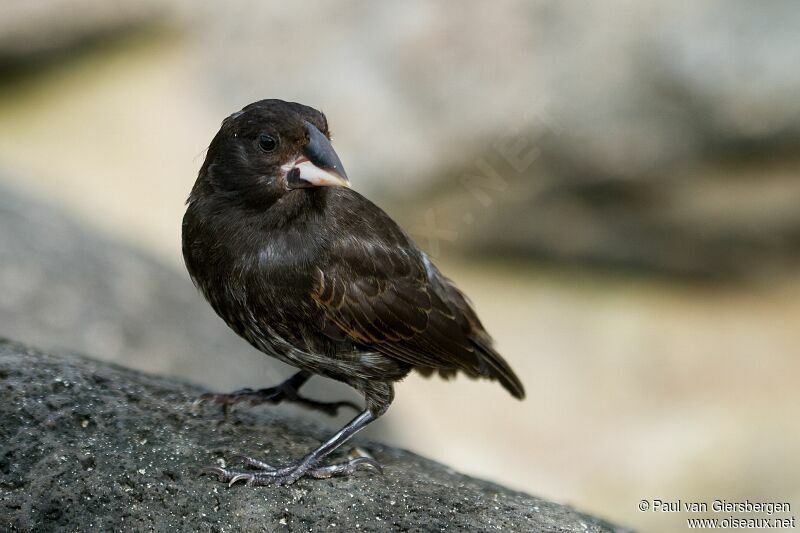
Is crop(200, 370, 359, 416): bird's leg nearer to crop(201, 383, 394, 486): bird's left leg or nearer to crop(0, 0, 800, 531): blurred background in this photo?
crop(201, 383, 394, 486): bird's left leg

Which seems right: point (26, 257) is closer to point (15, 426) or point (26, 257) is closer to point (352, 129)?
point (15, 426)

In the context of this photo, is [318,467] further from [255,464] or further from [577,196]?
[577,196]

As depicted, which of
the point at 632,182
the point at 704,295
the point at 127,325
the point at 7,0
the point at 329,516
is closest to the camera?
the point at 329,516

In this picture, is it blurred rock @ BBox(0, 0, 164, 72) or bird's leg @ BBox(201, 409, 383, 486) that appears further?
blurred rock @ BBox(0, 0, 164, 72)

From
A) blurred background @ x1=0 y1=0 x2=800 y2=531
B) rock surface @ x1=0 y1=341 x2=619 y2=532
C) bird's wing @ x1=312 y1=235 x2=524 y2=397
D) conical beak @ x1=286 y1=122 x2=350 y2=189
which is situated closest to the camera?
rock surface @ x1=0 y1=341 x2=619 y2=532

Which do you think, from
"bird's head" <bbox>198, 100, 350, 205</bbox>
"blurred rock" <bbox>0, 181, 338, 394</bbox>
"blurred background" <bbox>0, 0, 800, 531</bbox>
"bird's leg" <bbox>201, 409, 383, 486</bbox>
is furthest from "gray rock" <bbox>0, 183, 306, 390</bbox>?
"bird's head" <bbox>198, 100, 350, 205</bbox>

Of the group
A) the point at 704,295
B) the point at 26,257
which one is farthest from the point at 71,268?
the point at 704,295

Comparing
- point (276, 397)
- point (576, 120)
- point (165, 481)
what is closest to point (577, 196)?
point (576, 120)
